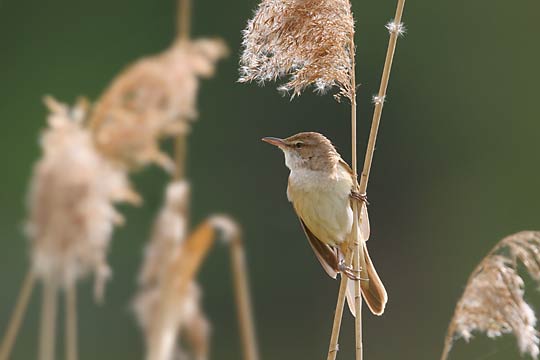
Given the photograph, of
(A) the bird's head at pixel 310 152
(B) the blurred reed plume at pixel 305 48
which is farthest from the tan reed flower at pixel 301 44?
(A) the bird's head at pixel 310 152

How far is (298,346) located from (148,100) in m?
5.76

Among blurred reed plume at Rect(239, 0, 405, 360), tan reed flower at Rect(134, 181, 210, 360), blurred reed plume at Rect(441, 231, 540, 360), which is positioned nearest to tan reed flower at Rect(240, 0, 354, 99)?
blurred reed plume at Rect(239, 0, 405, 360)

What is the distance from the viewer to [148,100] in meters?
2.88

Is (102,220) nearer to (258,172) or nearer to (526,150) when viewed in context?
(258,172)

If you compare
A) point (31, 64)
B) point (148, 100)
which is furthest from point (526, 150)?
point (148, 100)

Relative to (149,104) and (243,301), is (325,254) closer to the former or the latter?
(243,301)

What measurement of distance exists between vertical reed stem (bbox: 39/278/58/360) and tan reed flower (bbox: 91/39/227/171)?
1.28 feet

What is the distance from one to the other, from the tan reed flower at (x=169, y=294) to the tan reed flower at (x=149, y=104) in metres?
0.16

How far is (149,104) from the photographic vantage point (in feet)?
9.45

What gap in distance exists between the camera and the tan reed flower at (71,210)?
2.58m

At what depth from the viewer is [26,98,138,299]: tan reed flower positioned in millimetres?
2576

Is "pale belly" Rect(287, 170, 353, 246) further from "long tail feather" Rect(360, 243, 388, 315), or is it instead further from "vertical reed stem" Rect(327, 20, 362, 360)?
"vertical reed stem" Rect(327, 20, 362, 360)

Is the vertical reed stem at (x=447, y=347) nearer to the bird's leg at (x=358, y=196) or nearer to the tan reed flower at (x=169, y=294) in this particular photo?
the bird's leg at (x=358, y=196)

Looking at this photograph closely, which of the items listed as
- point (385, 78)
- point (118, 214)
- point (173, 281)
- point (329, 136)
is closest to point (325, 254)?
point (173, 281)
